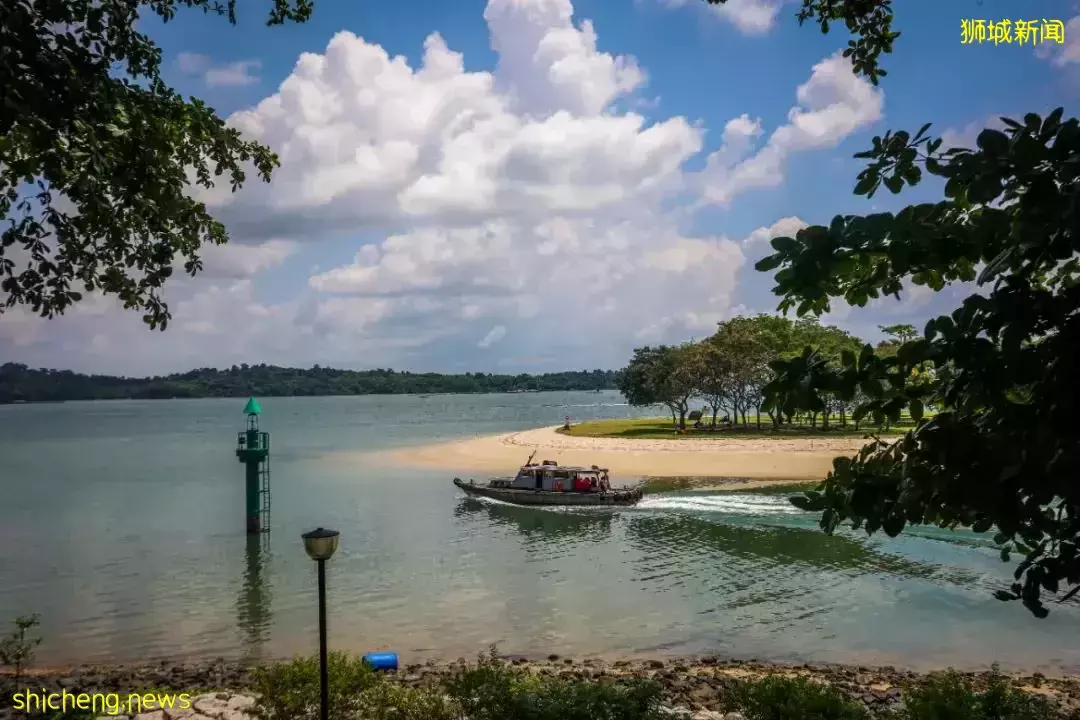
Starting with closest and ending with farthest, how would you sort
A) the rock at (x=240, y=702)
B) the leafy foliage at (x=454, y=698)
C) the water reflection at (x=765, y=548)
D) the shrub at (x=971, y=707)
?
the shrub at (x=971, y=707) → the leafy foliage at (x=454, y=698) → the rock at (x=240, y=702) → the water reflection at (x=765, y=548)

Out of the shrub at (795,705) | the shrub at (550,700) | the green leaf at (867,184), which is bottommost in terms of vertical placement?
the shrub at (795,705)

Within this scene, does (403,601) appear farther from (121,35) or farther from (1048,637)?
(121,35)

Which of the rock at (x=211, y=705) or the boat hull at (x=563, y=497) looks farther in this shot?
the boat hull at (x=563, y=497)

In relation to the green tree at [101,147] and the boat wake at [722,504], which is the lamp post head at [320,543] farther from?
the boat wake at [722,504]

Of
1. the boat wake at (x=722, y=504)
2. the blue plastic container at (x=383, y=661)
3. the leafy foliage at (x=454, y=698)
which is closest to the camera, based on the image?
the leafy foliage at (x=454, y=698)

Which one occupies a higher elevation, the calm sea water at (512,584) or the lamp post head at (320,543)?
the lamp post head at (320,543)

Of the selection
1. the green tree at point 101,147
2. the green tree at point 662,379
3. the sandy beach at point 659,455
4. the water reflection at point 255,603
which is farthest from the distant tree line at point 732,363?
the green tree at point 101,147

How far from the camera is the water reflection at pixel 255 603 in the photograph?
1755 centimetres

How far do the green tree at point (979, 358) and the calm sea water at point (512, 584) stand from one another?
14557 mm

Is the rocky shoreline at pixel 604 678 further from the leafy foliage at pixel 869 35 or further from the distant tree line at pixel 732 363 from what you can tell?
the distant tree line at pixel 732 363

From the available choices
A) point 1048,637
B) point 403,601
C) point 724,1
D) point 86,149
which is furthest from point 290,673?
point 1048,637

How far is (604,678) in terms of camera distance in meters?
13.5

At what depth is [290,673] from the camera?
32.0 ft

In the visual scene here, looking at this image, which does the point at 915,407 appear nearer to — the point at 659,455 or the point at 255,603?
the point at 255,603
